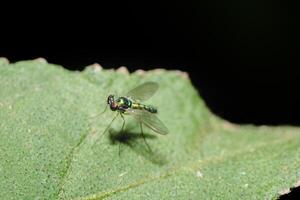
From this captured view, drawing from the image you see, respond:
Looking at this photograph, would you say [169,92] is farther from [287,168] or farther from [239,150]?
[287,168]

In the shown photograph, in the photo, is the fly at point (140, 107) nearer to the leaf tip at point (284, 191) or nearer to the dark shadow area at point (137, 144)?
the dark shadow area at point (137, 144)

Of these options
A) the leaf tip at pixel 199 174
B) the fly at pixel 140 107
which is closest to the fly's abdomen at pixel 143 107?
the fly at pixel 140 107

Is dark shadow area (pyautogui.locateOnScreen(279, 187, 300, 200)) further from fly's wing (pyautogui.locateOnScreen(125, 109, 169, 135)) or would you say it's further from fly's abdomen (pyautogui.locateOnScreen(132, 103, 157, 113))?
fly's abdomen (pyautogui.locateOnScreen(132, 103, 157, 113))

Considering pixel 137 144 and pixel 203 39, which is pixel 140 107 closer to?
pixel 137 144

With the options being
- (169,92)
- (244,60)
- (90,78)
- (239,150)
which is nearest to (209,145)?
(239,150)

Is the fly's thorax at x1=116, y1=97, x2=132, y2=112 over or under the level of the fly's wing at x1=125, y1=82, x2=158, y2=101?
under

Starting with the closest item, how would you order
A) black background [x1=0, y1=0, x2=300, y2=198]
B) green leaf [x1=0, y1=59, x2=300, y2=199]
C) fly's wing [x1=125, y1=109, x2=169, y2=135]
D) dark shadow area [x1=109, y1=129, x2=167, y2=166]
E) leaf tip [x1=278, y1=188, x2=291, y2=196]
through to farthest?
green leaf [x1=0, y1=59, x2=300, y2=199] → leaf tip [x1=278, y1=188, x2=291, y2=196] → dark shadow area [x1=109, y1=129, x2=167, y2=166] → fly's wing [x1=125, y1=109, x2=169, y2=135] → black background [x1=0, y1=0, x2=300, y2=198]

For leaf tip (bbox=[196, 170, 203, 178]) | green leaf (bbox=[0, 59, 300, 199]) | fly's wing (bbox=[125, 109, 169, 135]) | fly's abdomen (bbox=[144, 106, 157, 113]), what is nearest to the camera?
green leaf (bbox=[0, 59, 300, 199])

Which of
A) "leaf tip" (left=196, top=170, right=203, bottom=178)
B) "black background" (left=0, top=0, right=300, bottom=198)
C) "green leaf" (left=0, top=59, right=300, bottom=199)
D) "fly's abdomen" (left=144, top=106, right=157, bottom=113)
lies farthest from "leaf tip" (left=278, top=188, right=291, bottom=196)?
"black background" (left=0, top=0, right=300, bottom=198)
